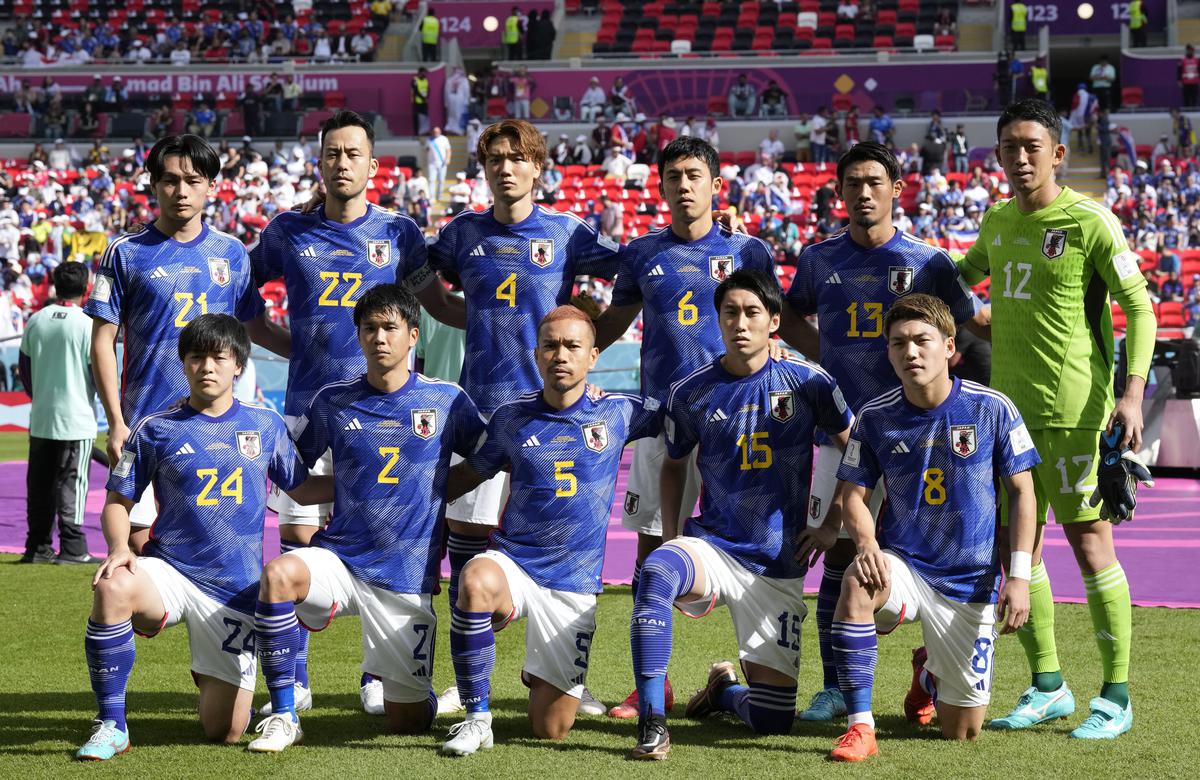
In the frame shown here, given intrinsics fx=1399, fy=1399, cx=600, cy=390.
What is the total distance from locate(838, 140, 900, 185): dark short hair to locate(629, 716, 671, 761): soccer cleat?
2.33m

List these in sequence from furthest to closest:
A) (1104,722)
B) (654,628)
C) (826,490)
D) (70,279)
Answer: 1. (70,279)
2. (826,490)
3. (1104,722)
4. (654,628)

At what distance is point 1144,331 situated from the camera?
211 inches

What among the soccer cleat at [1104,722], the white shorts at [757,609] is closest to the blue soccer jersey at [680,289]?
the white shorts at [757,609]

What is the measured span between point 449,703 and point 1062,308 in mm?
2915

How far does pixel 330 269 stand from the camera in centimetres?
586

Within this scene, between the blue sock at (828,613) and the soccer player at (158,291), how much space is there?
2776 millimetres

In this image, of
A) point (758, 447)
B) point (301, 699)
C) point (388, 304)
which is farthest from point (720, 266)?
point (301, 699)

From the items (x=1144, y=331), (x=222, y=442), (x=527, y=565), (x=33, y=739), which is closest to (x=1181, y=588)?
(x=1144, y=331)

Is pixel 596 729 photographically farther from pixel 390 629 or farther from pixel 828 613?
pixel 828 613

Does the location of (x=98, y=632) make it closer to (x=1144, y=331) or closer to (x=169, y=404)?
(x=169, y=404)

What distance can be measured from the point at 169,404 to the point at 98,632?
110 centimetres

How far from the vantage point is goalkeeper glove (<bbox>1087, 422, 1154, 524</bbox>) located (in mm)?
5207

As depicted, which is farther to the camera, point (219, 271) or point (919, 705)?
point (219, 271)

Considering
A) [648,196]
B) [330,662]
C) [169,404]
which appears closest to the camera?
[169,404]
